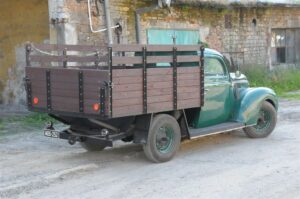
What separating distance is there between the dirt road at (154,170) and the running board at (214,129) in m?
0.33

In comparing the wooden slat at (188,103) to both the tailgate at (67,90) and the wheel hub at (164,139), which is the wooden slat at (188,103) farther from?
the tailgate at (67,90)

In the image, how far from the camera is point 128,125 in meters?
8.36

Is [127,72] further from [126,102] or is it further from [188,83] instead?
[188,83]

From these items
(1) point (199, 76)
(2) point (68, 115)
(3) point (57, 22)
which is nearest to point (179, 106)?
(1) point (199, 76)

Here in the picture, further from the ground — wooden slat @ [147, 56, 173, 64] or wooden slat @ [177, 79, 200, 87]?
wooden slat @ [147, 56, 173, 64]

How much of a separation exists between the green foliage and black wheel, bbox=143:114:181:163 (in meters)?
11.2

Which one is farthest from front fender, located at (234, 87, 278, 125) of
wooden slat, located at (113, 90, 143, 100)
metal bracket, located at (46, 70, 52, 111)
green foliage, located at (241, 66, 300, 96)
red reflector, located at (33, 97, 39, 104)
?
green foliage, located at (241, 66, 300, 96)

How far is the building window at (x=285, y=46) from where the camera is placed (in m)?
22.6

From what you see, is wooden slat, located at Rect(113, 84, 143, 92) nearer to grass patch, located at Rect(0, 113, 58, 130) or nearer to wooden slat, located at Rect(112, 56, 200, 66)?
wooden slat, located at Rect(112, 56, 200, 66)

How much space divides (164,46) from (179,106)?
3.15 feet

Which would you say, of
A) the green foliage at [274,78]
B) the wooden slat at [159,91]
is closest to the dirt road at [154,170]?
the wooden slat at [159,91]

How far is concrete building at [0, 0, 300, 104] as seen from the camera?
45.4 feet

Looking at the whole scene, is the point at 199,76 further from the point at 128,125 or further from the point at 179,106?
the point at 128,125

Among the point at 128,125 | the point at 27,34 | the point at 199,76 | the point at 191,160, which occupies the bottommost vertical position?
the point at 191,160
